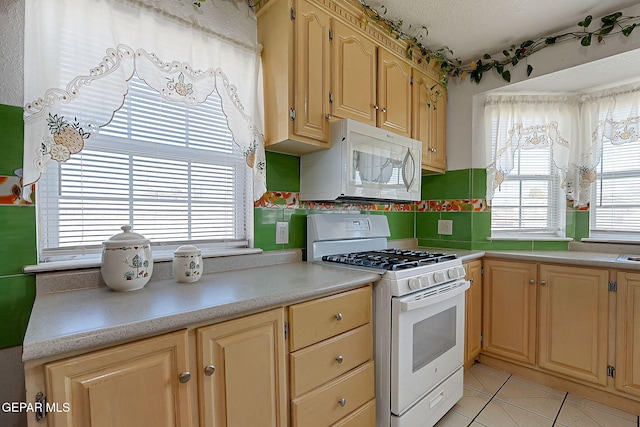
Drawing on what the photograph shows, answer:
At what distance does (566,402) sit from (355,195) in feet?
6.26

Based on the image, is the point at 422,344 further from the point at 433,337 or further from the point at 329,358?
the point at 329,358

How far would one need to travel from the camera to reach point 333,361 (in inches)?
52.0

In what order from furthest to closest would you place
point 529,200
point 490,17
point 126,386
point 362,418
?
point 529,200 → point 490,17 → point 362,418 → point 126,386

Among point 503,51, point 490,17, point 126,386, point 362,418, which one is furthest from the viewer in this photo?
point 503,51

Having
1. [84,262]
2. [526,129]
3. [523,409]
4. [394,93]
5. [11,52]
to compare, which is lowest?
[523,409]

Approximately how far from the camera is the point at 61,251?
122 centimetres

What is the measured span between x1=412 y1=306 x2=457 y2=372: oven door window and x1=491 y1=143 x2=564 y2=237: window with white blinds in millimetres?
1212

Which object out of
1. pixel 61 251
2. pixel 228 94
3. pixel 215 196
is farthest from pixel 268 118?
pixel 61 251

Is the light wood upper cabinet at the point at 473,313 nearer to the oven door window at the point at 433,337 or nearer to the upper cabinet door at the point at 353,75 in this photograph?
the oven door window at the point at 433,337

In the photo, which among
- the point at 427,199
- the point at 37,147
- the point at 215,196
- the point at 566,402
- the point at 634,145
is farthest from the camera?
the point at 427,199

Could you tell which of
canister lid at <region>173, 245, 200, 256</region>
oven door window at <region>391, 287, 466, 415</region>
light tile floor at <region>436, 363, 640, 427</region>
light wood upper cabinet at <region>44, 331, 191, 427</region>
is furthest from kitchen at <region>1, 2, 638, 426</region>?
light tile floor at <region>436, 363, 640, 427</region>

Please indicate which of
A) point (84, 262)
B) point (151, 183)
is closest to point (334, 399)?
point (84, 262)

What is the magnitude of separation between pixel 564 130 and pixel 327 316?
259 centimetres

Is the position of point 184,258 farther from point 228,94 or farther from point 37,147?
point 228,94
